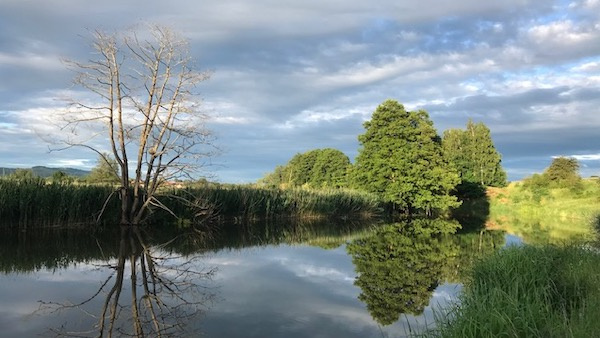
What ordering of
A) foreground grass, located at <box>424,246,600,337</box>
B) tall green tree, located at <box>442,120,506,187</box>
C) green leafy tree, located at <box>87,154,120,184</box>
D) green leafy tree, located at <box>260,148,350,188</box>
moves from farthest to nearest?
1. green leafy tree, located at <box>260,148,350,188</box>
2. tall green tree, located at <box>442,120,506,187</box>
3. green leafy tree, located at <box>87,154,120,184</box>
4. foreground grass, located at <box>424,246,600,337</box>

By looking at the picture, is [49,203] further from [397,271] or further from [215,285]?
[397,271]

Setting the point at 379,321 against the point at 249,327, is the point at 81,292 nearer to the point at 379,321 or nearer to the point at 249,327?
the point at 249,327

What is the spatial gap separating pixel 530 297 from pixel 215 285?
4987mm

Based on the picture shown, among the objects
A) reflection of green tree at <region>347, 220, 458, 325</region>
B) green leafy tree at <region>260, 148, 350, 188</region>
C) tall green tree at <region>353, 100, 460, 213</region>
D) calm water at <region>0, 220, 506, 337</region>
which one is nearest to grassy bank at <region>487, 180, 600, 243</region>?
tall green tree at <region>353, 100, 460, 213</region>

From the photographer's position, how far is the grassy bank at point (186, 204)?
1417 cm

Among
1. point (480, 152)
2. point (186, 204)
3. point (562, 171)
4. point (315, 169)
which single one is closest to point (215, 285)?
point (186, 204)

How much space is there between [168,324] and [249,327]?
0.96 m

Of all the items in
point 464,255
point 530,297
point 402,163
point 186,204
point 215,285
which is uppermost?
point 402,163

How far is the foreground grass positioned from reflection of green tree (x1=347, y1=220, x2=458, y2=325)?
98 cm

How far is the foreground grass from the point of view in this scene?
3.83 m

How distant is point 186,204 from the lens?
18500mm

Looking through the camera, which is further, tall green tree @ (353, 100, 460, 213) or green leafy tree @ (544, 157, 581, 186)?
green leafy tree @ (544, 157, 581, 186)

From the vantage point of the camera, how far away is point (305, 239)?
16.5 metres

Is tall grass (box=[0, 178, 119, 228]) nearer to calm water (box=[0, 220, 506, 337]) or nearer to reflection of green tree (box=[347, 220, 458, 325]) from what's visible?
calm water (box=[0, 220, 506, 337])
